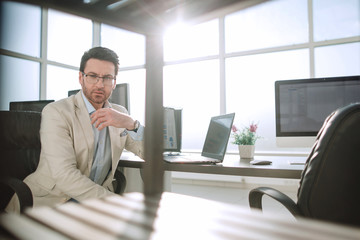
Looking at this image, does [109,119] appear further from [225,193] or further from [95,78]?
[225,193]

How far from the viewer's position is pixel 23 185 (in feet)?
4.11

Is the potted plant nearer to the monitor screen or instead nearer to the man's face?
the monitor screen

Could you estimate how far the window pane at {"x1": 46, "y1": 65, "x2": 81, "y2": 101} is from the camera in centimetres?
520

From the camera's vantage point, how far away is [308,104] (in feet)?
6.44

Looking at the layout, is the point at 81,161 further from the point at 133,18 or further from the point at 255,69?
the point at 255,69

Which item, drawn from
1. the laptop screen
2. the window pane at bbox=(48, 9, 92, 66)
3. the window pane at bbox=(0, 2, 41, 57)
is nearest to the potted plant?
the laptop screen

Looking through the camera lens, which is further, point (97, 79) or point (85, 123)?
point (97, 79)

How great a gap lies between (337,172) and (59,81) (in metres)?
5.47

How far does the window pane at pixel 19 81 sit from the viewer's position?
14.9 ft

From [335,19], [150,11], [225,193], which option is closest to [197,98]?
[225,193]

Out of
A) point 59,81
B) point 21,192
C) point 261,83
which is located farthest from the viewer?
Result: point 59,81

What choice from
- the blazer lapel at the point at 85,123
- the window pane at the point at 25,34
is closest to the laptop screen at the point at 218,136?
the blazer lapel at the point at 85,123

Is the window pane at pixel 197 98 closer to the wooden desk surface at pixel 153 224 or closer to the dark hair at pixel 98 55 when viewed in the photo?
the dark hair at pixel 98 55

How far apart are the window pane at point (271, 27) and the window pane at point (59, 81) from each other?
10.6ft
